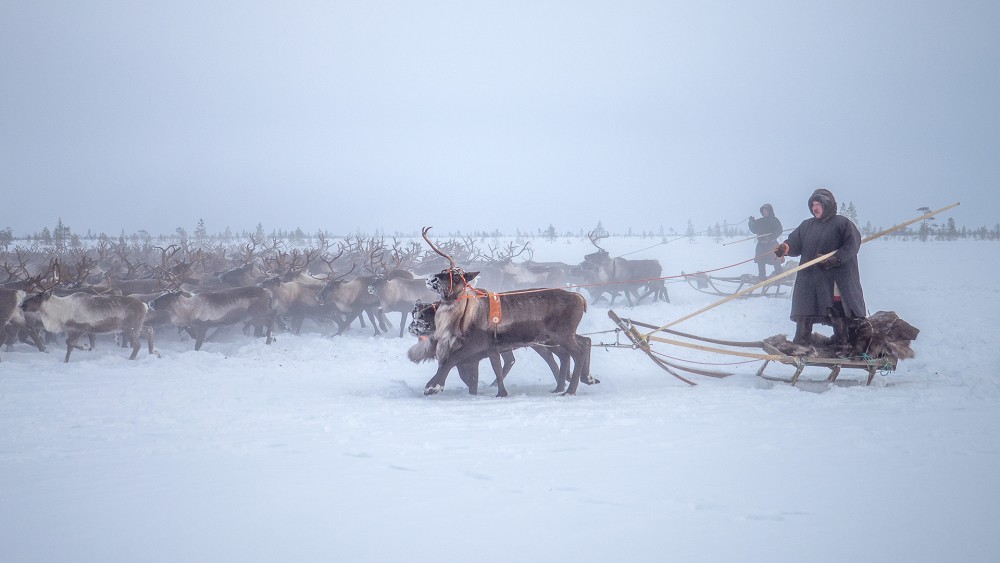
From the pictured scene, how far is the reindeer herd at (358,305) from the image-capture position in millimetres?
6738

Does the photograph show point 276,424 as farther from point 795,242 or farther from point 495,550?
point 795,242

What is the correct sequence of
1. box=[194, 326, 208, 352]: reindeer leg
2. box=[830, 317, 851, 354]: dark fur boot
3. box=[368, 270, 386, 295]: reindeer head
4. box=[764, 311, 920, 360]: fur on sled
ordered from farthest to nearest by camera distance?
box=[368, 270, 386, 295]: reindeer head < box=[194, 326, 208, 352]: reindeer leg < box=[830, 317, 851, 354]: dark fur boot < box=[764, 311, 920, 360]: fur on sled

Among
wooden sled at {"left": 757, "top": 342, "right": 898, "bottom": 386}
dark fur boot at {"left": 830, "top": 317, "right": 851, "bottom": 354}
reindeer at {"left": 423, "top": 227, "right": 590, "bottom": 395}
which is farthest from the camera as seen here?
reindeer at {"left": 423, "top": 227, "right": 590, "bottom": 395}

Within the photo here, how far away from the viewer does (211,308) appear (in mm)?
11633

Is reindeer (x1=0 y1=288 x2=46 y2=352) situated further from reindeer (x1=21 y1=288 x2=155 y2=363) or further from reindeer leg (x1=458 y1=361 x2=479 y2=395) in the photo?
reindeer leg (x1=458 y1=361 x2=479 y2=395)

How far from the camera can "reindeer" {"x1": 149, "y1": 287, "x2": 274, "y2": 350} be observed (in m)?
11.4

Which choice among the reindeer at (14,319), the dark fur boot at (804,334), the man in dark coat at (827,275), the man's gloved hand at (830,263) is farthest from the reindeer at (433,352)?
the reindeer at (14,319)

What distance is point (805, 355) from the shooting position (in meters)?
6.20

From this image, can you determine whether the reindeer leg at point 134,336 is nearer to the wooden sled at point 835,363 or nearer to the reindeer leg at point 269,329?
the reindeer leg at point 269,329

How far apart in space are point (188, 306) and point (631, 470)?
10.3 meters

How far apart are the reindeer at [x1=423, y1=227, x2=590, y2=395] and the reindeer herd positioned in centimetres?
1

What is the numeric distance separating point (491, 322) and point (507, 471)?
10.0 ft

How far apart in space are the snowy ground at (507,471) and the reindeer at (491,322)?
0.50 m

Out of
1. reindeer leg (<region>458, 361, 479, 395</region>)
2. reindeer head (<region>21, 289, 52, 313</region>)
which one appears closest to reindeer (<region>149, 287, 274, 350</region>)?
reindeer head (<region>21, 289, 52, 313</region>)
